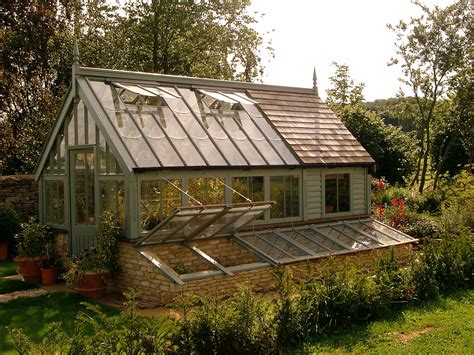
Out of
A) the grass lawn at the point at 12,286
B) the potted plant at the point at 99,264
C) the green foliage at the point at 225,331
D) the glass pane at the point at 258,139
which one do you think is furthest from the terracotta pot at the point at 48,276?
the green foliage at the point at 225,331

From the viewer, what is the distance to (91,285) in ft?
35.5

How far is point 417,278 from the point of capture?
994 cm

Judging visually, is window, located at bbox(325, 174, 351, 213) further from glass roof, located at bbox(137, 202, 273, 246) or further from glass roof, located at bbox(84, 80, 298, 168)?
glass roof, located at bbox(137, 202, 273, 246)

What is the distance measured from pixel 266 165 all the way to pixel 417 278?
460cm

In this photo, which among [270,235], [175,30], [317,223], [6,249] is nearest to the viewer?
[270,235]

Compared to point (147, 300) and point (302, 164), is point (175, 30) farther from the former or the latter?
point (147, 300)

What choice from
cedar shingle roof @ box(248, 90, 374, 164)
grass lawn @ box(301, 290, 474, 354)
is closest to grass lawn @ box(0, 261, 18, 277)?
cedar shingle roof @ box(248, 90, 374, 164)

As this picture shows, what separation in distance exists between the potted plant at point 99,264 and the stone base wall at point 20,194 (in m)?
6.49

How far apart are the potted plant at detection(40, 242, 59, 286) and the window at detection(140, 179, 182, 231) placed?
264 cm

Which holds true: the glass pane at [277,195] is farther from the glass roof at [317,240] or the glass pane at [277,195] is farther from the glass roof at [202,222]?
the glass roof at [202,222]

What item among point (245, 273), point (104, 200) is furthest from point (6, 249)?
point (245, 273)

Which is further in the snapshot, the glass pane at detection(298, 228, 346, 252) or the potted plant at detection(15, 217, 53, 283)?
the glass pane at detection(298, 228, 346, 252)

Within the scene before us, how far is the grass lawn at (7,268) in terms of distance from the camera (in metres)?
13.6

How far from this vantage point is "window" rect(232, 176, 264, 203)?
12.8m
